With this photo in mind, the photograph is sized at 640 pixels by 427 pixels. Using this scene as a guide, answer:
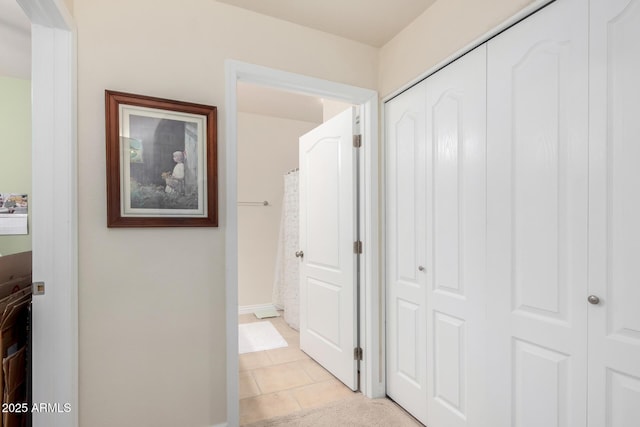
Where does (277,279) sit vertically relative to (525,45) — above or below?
below

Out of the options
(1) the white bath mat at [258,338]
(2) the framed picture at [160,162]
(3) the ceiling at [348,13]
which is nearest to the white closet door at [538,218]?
(3) the ceiling at [348,13]

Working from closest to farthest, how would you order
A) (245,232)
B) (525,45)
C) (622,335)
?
(622,335) → (525,45) → (245,232)

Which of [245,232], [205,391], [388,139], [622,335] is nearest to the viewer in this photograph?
[622,335]

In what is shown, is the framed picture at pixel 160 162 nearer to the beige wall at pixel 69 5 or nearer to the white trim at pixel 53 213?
the white trim at pixel 53 213

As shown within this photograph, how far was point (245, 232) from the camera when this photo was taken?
159 inches

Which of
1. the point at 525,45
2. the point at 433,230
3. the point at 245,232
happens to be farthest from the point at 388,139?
the point at 245,232

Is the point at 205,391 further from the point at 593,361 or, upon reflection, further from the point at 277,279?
the point at 277,279

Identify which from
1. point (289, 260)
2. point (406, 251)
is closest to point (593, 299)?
point (406, 251)

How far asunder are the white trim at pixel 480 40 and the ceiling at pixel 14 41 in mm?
2092

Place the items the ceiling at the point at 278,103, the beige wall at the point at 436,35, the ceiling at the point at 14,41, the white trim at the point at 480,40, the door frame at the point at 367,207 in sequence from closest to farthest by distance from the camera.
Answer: the white trim at the point at 480,40
the beige wall at the point at 436,35
the ceiling at the point at 14,41
the door frame at the point at 367,207
the ceiling at the point at 278,103

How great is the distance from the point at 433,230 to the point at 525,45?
36.6 inches

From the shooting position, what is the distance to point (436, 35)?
1.72 meters

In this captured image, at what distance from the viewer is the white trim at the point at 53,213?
1313 millimetres

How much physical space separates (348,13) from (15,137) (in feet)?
8.79
